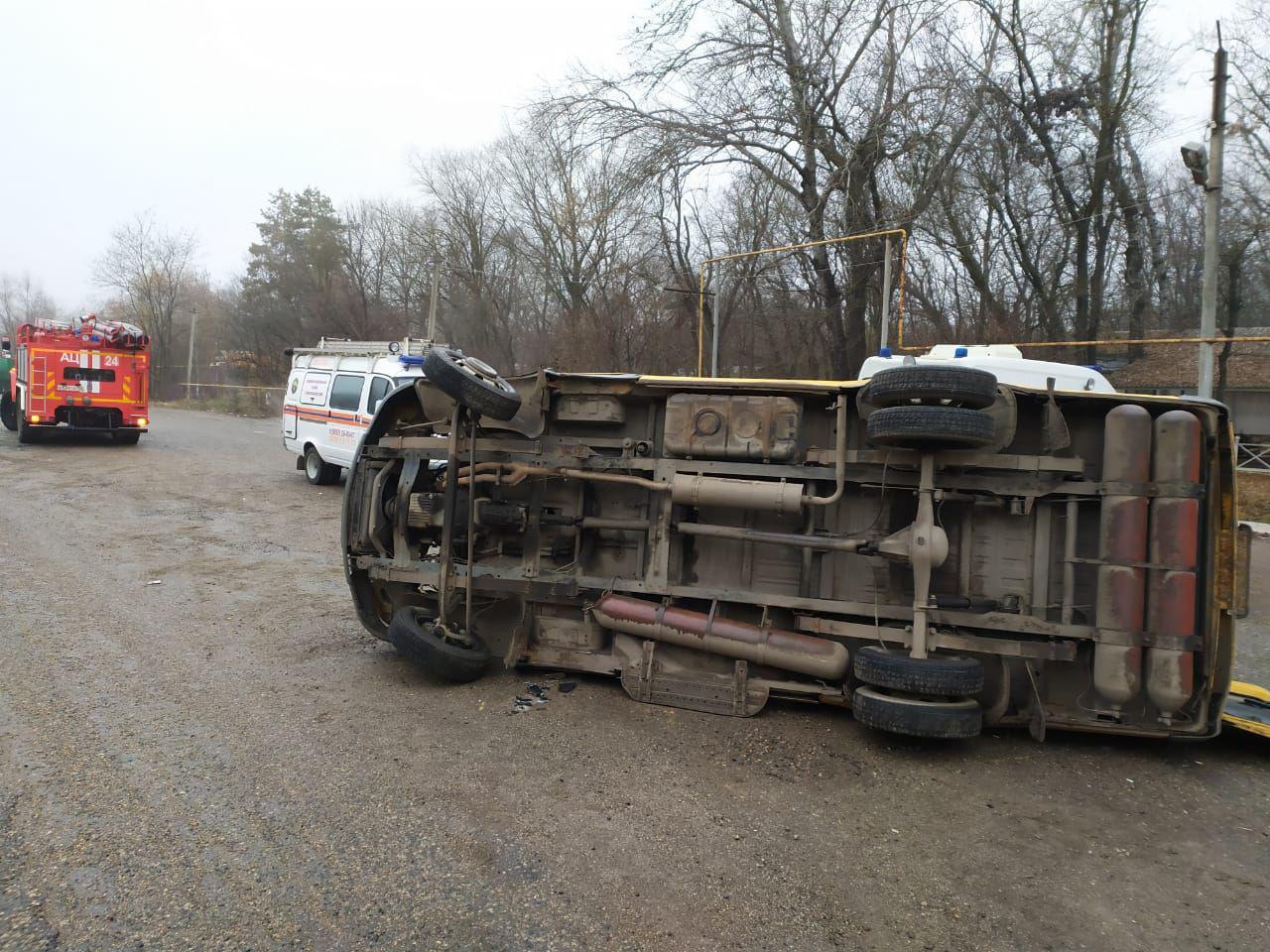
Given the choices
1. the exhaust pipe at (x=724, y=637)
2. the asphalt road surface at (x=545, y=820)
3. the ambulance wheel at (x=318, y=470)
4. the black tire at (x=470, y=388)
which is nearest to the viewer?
the asphalt road surface at (x=545, y=820)

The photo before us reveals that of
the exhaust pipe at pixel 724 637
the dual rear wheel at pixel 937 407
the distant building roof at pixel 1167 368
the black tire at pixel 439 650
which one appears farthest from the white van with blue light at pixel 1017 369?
the distant building roof at pixel 1167 368

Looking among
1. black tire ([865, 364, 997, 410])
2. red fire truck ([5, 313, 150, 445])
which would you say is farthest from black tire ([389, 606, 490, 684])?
red fire truck ([5, 313, 150, 445])

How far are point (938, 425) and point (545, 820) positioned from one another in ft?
8.17

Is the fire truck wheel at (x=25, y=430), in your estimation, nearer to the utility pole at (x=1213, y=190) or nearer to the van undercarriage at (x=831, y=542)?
the van undercarriage at (x=831, y=542)

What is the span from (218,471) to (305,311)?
3651 cm

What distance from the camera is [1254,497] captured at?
46.4 feet

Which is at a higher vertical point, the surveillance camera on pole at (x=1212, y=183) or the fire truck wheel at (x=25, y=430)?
the surveillance camera on pole at (x=1212, y=183)

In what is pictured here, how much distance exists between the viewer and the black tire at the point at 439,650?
15.6 feet

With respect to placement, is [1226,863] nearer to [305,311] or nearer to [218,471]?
[218,471]

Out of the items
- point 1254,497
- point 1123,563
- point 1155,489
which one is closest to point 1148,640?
point 1123,563

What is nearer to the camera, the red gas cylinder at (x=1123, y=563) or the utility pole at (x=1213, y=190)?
the red gas cylinder at (x=1123, y=563)

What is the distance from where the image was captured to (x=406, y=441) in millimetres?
5293

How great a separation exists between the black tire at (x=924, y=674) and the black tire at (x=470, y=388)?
2.35m

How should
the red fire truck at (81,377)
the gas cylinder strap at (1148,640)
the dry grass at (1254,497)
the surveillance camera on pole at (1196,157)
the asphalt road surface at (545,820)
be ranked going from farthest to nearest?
the red fire truck at (81,377), the dry grass at (1254,497), the surveillance camera on pole at (1196,157), the gas cylinder strap at (1148,640), the asphalt road surface at (545,820)
